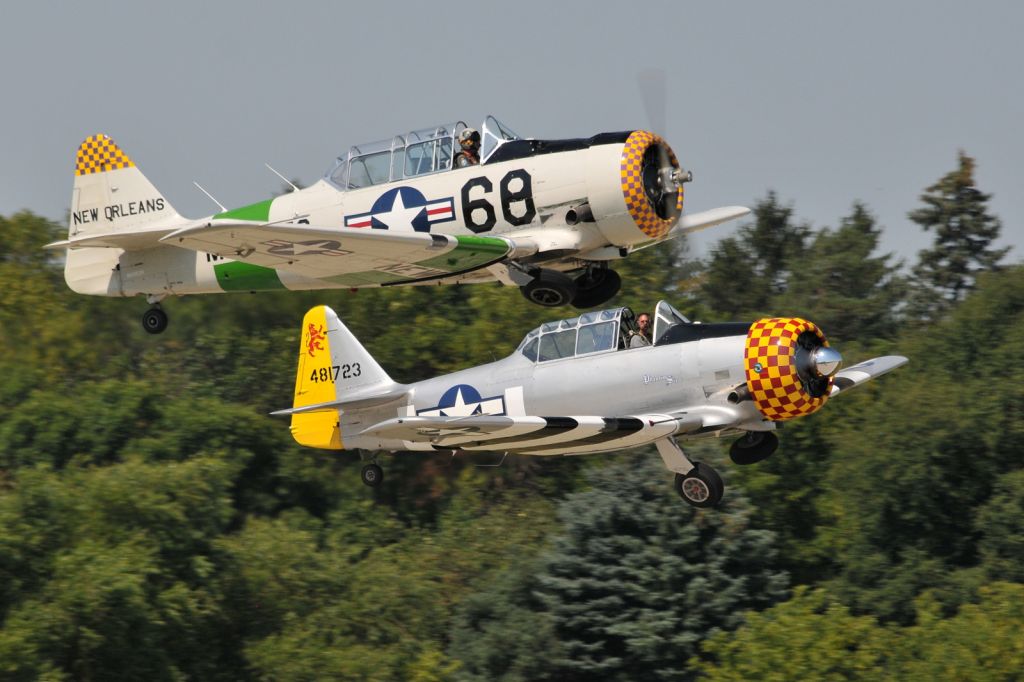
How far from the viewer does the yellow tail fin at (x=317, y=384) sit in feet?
67.2

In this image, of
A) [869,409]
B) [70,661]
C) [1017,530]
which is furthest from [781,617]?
[70,661]

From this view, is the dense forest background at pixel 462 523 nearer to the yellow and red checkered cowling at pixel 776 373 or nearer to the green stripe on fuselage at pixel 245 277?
the green stripe on fuselage at pixel 245 277

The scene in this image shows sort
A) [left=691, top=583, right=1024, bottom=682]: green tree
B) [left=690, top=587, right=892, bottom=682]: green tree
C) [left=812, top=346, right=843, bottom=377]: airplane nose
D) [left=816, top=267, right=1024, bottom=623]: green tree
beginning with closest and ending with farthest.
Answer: [left=812, top=346, right=843, bottom=377]: airplane nose
[left=691, top=583, right=1024, bottom=682]: green tree
[left=690, top=587, right=892, bottom=682]: green tree
[left=816, top=267, right=1024, bottom=623]: green tree

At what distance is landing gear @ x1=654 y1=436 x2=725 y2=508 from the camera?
17469 millimetres

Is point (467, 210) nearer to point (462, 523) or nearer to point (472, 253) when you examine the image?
point (472, 253)

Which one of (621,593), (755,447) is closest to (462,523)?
(621,593)

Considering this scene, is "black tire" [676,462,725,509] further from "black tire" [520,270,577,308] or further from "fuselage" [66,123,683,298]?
"fuselage" [66,123,683,298]

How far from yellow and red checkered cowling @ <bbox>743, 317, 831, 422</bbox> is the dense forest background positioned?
23.6 ft

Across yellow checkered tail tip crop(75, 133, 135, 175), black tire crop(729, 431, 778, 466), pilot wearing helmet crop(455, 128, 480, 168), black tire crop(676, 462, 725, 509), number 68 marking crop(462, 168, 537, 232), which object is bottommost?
black tire crop(676, 462, 725, 509)

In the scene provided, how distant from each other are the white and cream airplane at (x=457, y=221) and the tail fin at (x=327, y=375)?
251cm

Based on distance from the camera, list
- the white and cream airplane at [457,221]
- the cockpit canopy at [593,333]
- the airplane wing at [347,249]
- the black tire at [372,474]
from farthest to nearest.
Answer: the black tire at [372,474]
the cockpit canopy at [593,333]
the white and cream airplane at [457,221]
the airplane wing at [347,249]

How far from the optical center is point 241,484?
98.9ft

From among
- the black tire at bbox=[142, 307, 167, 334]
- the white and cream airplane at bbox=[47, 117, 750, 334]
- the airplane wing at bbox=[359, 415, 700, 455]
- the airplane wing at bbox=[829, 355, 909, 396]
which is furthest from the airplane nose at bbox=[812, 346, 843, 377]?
the black tire at bbox=[142, 307, 167, 334]

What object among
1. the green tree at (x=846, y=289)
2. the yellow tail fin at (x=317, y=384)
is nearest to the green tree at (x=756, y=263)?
the green tree at (x=846, y=289)
